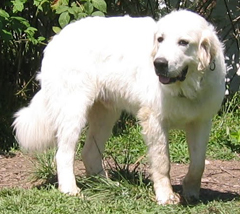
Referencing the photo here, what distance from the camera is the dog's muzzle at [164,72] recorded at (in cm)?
521

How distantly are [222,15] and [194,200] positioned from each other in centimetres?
391

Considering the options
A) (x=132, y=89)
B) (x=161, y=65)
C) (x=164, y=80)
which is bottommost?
(x=132, y=89)

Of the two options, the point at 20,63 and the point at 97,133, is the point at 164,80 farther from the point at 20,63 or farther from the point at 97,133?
the point at 20,63

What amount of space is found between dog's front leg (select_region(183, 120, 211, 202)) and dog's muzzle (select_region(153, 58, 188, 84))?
1.91 feet

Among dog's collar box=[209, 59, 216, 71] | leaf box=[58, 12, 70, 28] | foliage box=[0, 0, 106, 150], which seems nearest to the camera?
dog's collar box=[209, 59, 216, 71]

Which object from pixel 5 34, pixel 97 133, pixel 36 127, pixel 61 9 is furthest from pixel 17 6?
pixel 97 133

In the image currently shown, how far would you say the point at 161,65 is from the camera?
5.22m

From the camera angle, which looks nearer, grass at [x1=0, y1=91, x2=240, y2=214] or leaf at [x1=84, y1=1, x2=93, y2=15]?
grass at [x1=0, y1=91, x2=240, y2=214]

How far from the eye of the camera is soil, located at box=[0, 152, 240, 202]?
6195 millimetres

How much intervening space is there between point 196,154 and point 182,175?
109cm

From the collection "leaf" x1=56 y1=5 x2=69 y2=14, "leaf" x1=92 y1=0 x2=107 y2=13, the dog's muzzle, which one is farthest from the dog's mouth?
"leaf" x1=56 y1=5 x2=69 y2=14

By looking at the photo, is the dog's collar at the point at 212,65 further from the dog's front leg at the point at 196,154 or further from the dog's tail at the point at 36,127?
the dog's tail at the point at 36,127

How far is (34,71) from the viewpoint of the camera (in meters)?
8.62

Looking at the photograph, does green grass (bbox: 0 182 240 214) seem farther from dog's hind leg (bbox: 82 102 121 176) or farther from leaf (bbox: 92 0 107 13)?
leaf (bbox: 92 0 107 13)
